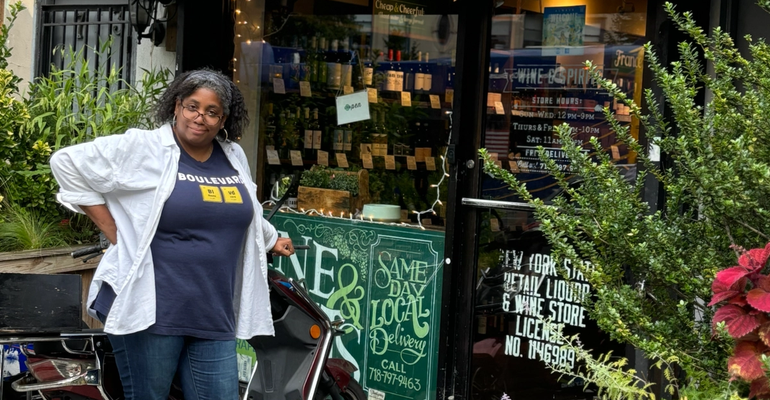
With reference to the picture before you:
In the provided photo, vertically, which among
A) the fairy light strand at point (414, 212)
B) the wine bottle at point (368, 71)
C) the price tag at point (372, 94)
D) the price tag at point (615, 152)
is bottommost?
the fairy light strand at point (414, 212)

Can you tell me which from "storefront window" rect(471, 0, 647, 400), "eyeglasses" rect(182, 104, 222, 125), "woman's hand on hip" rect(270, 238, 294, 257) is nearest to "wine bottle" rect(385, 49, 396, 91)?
"storefront window" rect(471, 0, 647, 400)

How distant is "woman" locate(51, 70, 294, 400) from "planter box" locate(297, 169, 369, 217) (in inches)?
85.1

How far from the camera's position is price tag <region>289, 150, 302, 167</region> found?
621 cm

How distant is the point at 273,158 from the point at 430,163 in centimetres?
141

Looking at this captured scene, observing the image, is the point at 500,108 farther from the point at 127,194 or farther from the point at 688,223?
the point at 127,194

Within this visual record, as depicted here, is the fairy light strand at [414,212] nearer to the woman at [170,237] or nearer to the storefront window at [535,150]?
the storefront window at [535,150]

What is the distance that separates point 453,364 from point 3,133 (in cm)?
295

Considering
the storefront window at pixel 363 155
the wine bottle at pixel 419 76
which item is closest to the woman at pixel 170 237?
the storefront window at pixel 363 155

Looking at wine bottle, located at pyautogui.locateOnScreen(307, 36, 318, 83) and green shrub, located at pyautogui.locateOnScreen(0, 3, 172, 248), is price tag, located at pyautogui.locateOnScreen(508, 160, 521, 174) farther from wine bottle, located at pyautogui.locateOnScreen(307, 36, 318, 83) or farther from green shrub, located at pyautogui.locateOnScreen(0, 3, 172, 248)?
green shrub, located at pyautogui.locateOnScreen(0, 3, 172, 248)

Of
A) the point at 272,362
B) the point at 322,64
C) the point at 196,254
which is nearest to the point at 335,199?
the point at 322,64

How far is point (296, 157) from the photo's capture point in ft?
20.5

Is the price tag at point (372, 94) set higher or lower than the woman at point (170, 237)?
higher

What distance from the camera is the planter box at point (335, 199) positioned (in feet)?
19.1

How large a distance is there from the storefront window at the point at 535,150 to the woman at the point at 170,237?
183 cm
